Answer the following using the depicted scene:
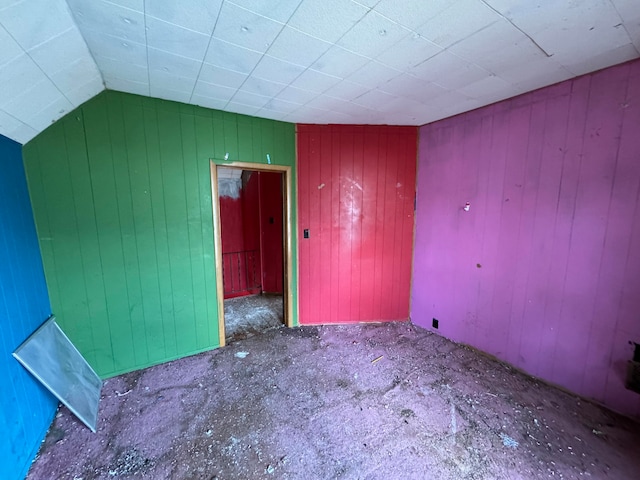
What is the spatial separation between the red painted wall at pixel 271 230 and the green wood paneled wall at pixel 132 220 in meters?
1.52

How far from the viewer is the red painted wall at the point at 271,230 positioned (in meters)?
4.20

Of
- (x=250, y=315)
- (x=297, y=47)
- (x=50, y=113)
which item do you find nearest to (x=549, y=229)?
(x=297, y=47)

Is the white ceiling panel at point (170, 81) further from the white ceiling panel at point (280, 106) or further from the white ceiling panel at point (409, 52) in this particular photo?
the white ceiling panel at point (409, 52)

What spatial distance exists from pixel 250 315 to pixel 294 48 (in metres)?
3.13

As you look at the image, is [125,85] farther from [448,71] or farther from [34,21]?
[448,71]

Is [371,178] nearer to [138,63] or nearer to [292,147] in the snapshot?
[292,147]

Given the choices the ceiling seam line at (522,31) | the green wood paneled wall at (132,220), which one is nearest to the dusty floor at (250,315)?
the green wood paneled wall at (132,220)

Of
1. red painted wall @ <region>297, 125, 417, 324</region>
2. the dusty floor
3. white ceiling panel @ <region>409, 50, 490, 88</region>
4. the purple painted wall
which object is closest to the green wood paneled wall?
the dusty floor

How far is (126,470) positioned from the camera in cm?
142

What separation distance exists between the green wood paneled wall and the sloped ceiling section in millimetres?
214

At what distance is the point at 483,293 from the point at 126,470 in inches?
119

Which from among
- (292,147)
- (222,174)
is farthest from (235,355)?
(222,174)

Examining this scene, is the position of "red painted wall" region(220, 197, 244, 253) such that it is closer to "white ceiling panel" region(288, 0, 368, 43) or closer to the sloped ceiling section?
the sloped ceiling section

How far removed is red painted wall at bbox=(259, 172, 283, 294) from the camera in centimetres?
420
